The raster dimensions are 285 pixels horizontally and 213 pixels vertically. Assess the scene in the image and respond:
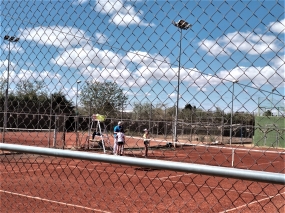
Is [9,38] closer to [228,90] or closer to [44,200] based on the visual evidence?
[228,90]

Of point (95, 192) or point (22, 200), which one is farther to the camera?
point (95, 192)

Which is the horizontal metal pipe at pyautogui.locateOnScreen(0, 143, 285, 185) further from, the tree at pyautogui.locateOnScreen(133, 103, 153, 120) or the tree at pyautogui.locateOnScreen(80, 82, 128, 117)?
the tree at pyautogui.locateOnScreen(133, 103, 153, 120)

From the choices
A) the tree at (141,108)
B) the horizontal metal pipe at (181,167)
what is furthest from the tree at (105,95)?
the horizontal metal pipe at (181,167)

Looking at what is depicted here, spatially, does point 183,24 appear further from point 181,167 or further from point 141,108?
point 141,108

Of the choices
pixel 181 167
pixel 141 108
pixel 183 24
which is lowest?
pixel 181 167

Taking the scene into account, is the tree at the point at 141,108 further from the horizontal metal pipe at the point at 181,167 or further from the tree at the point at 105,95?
the horizontal metal pipe at the point at 181,167

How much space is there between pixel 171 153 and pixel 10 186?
38.6 feet

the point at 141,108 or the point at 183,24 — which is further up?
the point at 183,24

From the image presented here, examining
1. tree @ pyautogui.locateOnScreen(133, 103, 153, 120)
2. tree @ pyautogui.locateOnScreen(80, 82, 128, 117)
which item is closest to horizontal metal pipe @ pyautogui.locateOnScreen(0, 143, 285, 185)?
tree @ pyautogui.locateOnScreen(80, 82, 128, 117)

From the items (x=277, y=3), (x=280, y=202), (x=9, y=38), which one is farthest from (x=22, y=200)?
(x=277, y=3)

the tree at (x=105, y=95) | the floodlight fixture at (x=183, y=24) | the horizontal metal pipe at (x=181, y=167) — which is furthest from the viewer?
the tree at (x=105, y=95)

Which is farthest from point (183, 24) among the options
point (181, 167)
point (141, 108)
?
point (141, 108)

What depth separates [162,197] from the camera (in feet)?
27.8

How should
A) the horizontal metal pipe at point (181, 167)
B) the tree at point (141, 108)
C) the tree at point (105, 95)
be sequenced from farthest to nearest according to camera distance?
the tree at point (141, 108), the tree at point (105, 95), the horizontal metal pipe at point (181, 167)
